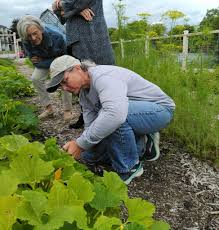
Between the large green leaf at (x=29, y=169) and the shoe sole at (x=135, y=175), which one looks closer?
the large green leaf at (x=29, y=169)

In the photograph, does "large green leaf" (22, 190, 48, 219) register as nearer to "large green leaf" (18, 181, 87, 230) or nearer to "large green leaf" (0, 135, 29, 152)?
"large green leaf" (18, 181, 87, 230)

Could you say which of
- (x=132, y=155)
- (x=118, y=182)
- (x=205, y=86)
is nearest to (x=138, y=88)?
(x=132, y=155)

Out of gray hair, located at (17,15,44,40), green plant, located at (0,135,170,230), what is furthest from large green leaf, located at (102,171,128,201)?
gray hair, located at (17,15,44,40)

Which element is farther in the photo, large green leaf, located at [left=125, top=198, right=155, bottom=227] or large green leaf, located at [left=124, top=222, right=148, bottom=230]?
large green leaf, located at [left=125, top=198, right=155, bottom=227]

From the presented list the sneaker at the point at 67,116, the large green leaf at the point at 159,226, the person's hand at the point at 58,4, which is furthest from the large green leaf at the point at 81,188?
the sneaker at the point at 67,116

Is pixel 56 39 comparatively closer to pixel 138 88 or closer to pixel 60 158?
pixel 138 88

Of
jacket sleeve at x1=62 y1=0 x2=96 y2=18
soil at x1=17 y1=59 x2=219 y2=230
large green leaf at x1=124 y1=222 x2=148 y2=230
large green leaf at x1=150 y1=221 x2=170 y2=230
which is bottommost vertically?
soil at x1=17 y1=59 x2=219 y2=230

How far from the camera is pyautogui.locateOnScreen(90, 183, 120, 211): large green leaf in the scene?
1.39m

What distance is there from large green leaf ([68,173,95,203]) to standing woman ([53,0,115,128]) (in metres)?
2.46

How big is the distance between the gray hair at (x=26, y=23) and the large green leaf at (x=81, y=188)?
275 centimetres

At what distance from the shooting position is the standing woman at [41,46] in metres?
3.90

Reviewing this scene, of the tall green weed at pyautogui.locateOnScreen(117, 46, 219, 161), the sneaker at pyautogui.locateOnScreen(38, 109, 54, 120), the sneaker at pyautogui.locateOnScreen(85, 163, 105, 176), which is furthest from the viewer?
the sneaker at pyautogui.locateOnScreen(38, 109, 54, 120)

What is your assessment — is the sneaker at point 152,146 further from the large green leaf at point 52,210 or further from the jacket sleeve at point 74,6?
the large green leaf at point 52,210

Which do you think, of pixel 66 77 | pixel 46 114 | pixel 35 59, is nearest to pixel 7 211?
pixel 66 77
